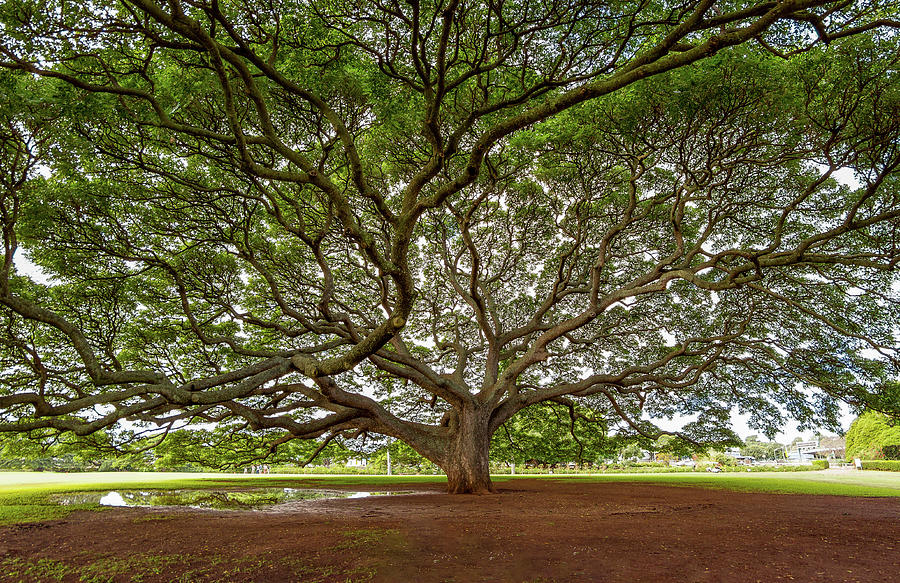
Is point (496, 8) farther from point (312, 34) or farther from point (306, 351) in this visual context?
point (306, 351)

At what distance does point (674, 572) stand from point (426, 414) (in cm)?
1472

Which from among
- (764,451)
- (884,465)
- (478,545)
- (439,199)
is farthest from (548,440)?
(764,451)

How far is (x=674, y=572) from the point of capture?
4.11 meters

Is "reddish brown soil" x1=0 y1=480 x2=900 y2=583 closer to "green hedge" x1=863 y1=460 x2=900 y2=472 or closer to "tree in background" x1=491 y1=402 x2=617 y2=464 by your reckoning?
"tree in background" x1=491 y1=402 x2=617 y2=464

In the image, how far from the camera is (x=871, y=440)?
34.5 m

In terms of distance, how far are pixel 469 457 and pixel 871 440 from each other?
1516 inches

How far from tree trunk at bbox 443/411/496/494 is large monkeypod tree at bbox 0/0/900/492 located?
3.1 inches

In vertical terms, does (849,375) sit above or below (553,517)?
above

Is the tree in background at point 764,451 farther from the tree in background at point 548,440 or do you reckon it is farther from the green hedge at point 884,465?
the tree in background at point 548,440

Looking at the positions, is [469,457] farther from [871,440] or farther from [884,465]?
[871,440]

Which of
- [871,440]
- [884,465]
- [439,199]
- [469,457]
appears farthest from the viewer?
[871,440]

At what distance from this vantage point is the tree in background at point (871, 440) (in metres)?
32.3

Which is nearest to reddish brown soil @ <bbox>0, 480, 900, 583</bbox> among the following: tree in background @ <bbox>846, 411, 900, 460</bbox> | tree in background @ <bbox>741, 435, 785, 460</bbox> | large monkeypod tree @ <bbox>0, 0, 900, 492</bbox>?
large monkeypod tree @ <bbox>0, 0, 900, 492</bbox>

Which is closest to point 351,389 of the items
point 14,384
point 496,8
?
point 14,384
